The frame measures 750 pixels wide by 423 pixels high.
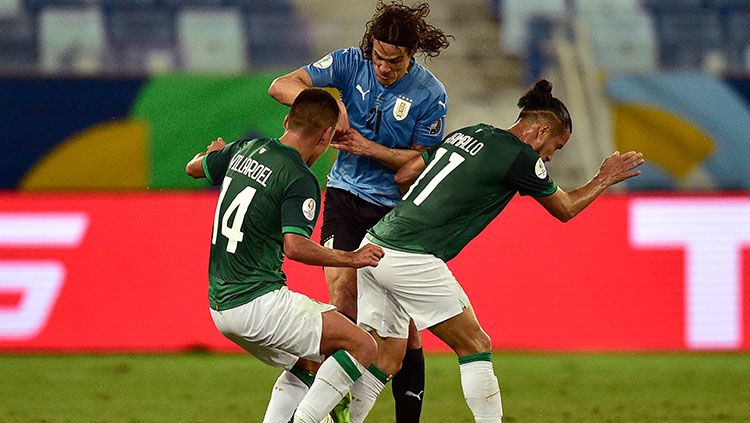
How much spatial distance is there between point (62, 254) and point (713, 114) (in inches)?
246

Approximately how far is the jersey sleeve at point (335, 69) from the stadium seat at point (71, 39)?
241 inches

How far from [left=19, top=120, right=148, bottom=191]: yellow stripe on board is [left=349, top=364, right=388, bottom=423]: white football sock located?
19.3ft

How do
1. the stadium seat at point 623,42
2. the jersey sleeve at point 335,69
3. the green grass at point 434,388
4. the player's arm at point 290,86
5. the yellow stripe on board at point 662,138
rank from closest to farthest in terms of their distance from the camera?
the player's arm at point 290,86 → the jersey sleeve at point 335,69 → the green grass at point 434,388 → the yellow stripe on board at point 662,138 → the stadium seat at point 623,42

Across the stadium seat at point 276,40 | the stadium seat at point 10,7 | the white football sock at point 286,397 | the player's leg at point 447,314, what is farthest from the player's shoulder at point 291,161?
the stadium seat at point 10,7

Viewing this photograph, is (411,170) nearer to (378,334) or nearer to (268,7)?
(378,334)

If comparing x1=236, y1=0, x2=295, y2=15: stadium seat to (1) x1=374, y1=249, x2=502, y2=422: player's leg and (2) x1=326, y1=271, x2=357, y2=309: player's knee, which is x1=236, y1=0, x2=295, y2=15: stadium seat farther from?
(1) x1=374, y1=249, x2=502, y2=422: player's leg

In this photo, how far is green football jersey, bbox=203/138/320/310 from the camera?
16.8 feet

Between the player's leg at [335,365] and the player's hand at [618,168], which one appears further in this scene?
the player's hand at [618,168]

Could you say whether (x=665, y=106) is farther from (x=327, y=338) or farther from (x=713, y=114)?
(x=327, y=338)

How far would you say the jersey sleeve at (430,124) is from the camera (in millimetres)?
6094

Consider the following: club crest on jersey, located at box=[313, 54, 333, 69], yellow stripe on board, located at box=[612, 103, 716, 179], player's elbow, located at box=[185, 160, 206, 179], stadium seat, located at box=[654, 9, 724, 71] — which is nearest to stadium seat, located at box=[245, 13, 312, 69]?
yellow stripe on board, located at box=[612, 103, 716, 179]

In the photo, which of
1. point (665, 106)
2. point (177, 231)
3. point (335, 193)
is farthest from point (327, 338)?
point (665, 106)

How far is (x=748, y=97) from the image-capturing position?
11656 mm

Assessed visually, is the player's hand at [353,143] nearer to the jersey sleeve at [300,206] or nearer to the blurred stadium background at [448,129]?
the jersey sleeve at [300,206]
